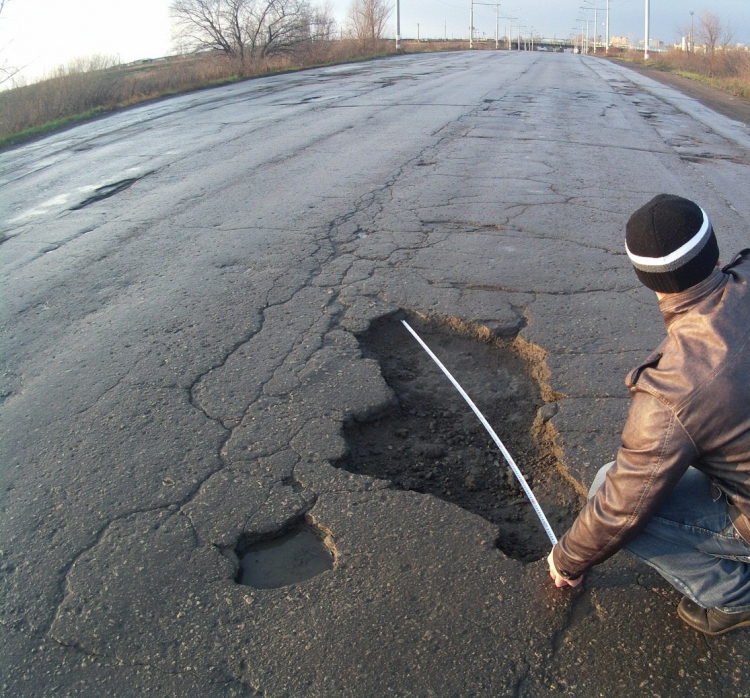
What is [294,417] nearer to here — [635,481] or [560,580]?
[560,580]

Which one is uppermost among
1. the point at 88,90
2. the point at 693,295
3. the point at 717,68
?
the point at 717,68

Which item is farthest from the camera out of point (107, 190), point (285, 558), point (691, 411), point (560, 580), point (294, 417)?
point (107, 190)

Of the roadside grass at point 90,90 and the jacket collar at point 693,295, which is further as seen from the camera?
the roadside grass at point 90,90

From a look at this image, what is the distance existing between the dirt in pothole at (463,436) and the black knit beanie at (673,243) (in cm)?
124

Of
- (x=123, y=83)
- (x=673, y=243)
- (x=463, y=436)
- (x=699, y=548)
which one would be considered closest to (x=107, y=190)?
(x=463, y=436)

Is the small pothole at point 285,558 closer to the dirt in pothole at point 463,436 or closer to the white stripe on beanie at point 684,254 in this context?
the dirt in pothole at point 463,436

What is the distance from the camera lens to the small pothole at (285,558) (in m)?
2.54

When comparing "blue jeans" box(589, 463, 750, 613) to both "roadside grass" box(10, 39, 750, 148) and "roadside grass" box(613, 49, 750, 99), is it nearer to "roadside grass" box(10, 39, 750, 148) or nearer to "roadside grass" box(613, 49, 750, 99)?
"roadside grass" box(10, 39, 750, 148)

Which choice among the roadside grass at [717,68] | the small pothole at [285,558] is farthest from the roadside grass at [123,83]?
the small pothole at [285,558]

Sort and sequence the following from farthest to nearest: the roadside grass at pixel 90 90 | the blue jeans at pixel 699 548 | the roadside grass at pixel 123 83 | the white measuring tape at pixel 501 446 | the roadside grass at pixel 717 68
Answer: the roadside grass at pixel 717 68 < the roadside grass at pixel 123 83 < the roadside grass at pixel 90 90 < the white measuring tape at pixel 501 446 < the blue jeans at pixel 699 548

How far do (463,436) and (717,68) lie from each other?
30.9 m

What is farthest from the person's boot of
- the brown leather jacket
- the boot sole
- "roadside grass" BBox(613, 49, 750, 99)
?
"roadside grass" BBox(613, 49, 750, 99)

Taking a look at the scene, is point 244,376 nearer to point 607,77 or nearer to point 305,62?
point 607,77

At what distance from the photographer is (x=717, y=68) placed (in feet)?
93.8
